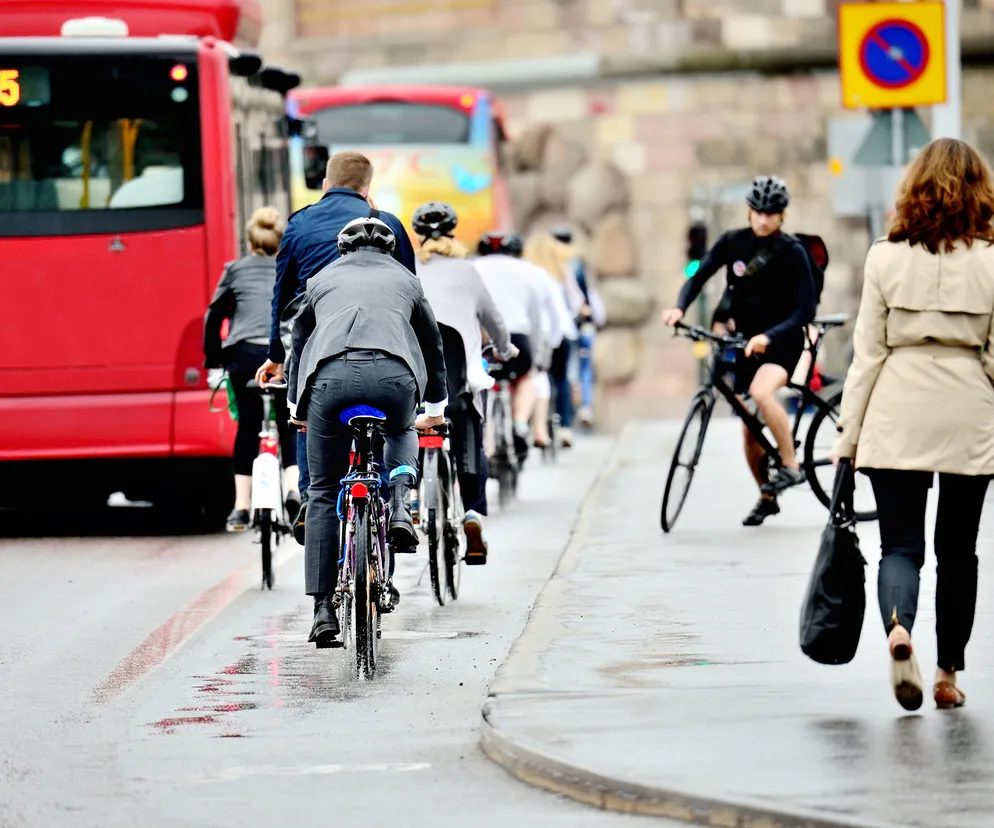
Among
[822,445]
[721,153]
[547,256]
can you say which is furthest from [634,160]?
[822,445]

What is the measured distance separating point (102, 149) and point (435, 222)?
12.0ft

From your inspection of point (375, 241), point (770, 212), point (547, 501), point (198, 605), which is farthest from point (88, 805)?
point (547, 501)

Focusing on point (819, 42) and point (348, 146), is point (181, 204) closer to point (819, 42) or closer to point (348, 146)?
point (348, 146)

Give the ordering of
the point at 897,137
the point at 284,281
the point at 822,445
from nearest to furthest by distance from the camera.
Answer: the point at 284,281
the point at 822,445
the point at 897,137

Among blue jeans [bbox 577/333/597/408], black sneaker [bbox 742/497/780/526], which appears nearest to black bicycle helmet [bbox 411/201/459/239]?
black sneaker [bbox 742/497/780/526]

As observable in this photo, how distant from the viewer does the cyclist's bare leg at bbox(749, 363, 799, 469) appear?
1259 cm

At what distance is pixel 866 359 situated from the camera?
7020 mm

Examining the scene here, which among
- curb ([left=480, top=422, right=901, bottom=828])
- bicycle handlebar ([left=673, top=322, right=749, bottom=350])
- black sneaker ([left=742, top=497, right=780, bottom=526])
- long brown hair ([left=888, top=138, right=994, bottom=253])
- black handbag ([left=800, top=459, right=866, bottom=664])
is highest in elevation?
long brown hair ([left=888, top=138, right=994, bottom=253])

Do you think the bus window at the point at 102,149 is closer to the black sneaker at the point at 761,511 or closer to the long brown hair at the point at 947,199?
the black sneaker at the point at 761,511

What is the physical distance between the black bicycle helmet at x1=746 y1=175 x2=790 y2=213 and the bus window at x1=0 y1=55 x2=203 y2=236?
332 centimetres

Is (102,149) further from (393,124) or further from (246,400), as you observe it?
(393,124)

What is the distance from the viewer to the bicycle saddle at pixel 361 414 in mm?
8398

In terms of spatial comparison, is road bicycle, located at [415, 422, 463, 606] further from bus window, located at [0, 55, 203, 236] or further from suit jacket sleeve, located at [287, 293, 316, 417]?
bus window, located at [0, 55, 203, 236]

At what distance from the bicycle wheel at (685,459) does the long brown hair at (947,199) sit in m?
5.70
